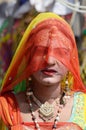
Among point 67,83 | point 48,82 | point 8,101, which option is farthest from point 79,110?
point 8,101

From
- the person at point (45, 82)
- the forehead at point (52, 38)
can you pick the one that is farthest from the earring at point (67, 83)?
the forehead at point (52, 38)

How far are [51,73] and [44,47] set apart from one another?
0.50ft

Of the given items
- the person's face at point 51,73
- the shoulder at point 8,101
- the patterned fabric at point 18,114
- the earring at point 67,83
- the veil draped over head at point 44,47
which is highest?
the veil draped over head at point 44,47

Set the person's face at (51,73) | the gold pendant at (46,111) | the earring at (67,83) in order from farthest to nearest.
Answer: the earring at (67,83)
the gold pendant at (46,111)
the person's face at (51,73)

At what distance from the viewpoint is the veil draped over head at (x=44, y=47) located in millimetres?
3756

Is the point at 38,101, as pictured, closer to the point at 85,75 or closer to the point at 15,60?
the point at 15,60

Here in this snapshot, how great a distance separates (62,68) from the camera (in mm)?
3787

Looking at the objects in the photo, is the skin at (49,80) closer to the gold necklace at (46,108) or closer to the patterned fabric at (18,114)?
the gold necklace at (46,108)

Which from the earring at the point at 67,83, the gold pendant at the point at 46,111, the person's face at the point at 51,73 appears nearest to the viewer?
the person's face at the point at 51,73

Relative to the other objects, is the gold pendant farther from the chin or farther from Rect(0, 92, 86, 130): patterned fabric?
the chin

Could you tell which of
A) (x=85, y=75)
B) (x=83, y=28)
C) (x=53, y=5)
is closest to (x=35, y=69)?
(x=85, y=75)

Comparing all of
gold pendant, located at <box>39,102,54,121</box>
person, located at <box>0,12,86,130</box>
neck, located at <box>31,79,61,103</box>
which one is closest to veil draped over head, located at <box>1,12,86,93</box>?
person, located at <box>0,12,86,130</box>

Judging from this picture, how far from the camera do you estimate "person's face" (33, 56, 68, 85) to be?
3.75 metres

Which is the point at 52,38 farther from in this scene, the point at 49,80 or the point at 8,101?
the point at 8,101
